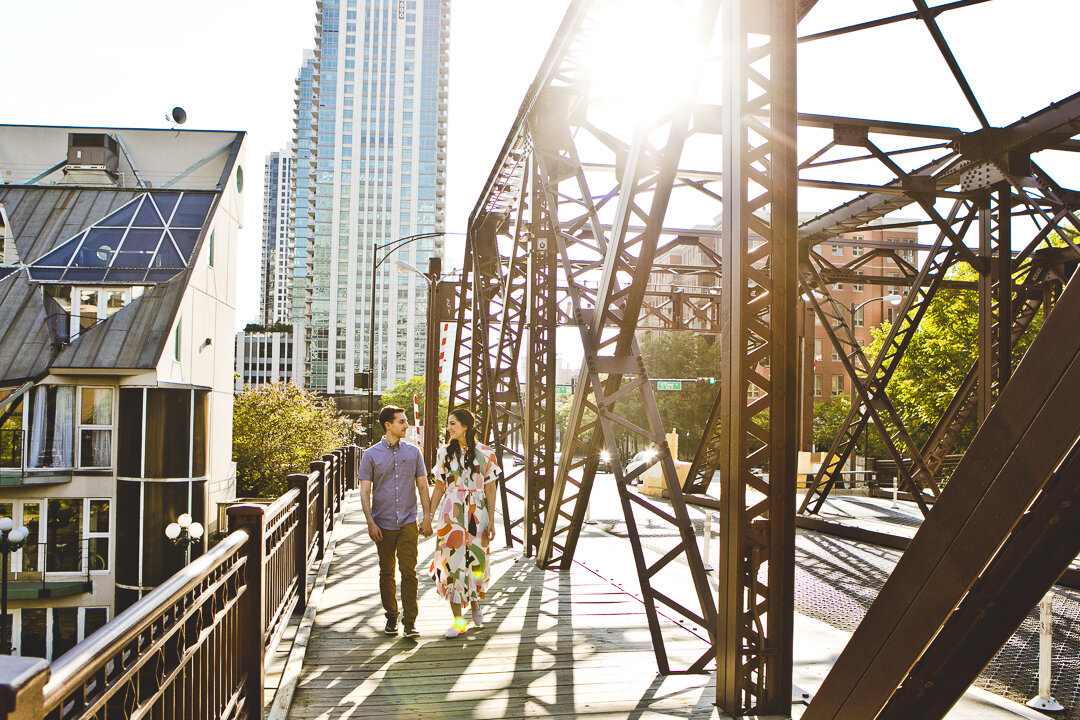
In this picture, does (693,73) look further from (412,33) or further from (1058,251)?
(412,33)

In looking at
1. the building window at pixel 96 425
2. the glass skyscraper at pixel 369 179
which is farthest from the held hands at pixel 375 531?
the glass skyscraper at pixel 369 179

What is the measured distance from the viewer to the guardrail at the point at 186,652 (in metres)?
1.94

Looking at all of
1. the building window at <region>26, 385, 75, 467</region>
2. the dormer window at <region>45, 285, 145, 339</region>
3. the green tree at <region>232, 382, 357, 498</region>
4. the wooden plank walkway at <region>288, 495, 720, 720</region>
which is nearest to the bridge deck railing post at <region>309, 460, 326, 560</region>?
the wooden plank walkway at <region>288, 495, 720, 720</region>

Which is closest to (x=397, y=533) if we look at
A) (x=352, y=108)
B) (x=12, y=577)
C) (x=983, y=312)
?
(x=983, y=312)

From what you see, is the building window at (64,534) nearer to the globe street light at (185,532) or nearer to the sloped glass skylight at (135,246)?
the globe street light at (185,532)

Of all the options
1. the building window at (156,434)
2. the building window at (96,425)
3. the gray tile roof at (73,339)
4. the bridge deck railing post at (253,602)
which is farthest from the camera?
the building window at (156,434)

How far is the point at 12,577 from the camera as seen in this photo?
23969 millimetres

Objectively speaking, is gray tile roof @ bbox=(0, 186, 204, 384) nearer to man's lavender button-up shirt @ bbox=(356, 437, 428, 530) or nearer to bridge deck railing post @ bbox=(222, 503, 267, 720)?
man's lavender button-up shirt @ bbox=(356, 437, 428, 530)

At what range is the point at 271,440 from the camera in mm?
38719

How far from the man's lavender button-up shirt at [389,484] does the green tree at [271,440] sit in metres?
33.5

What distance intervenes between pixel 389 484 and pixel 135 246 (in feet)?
87.8

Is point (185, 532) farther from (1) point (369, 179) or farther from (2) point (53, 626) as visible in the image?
(1) point (369, 179)

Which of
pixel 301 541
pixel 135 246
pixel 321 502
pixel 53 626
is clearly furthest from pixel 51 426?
pixel 301 541

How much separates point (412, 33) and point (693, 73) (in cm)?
14072
